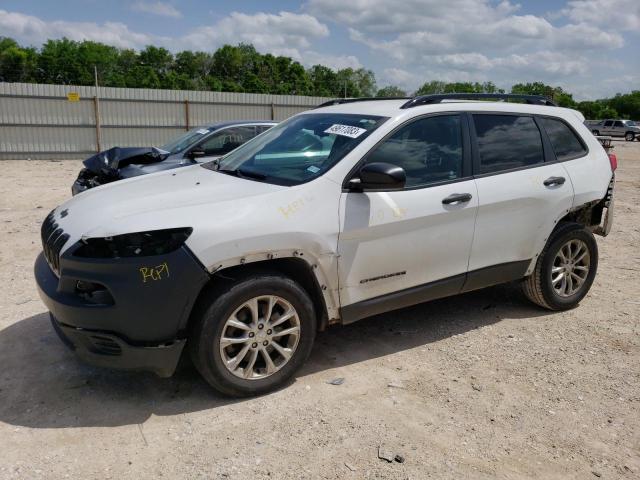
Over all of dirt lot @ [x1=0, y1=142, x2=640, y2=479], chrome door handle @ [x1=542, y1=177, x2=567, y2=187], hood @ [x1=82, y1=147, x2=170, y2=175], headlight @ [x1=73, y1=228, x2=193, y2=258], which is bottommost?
dirt lot @ [x1=0, y1=142, x2=640, y2=479]

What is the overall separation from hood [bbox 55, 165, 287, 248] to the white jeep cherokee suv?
0.02 metres

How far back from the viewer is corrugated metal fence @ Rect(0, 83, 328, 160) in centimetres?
1852

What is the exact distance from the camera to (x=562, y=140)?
472cm

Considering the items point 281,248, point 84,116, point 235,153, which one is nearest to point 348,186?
point 281,248

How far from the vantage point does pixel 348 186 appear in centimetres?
350

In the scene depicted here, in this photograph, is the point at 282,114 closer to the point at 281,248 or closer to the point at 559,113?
the point at 559,113

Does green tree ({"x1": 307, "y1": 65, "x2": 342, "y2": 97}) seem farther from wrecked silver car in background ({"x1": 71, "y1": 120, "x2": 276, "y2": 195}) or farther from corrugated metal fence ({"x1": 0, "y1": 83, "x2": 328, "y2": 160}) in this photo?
wrecked silver car in background ({"x1": 71, "y1": 120, "x2": 276, "y2": 195})

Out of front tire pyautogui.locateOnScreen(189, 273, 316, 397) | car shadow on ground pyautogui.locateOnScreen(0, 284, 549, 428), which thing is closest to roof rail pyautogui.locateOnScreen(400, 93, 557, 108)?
front tire pyautogui.locateOnScreen(189, 273, 316, 397)

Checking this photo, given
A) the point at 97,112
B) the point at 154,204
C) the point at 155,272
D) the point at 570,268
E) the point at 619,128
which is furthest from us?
the point at 619,128

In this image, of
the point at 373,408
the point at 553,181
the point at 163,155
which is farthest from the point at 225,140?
the point at 373,408

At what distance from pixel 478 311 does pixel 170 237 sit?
3029 millimetres

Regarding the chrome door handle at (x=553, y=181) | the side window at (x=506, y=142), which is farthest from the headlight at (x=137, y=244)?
the chrome door handle at (x=553, y=181)

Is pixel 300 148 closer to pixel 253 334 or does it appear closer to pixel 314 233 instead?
pixel 314 233

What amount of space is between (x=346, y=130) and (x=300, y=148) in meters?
0.39
